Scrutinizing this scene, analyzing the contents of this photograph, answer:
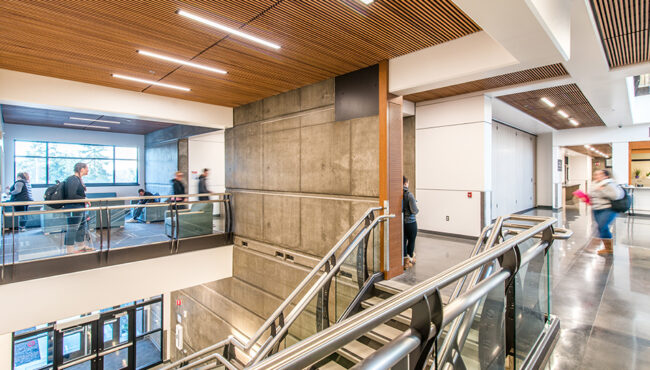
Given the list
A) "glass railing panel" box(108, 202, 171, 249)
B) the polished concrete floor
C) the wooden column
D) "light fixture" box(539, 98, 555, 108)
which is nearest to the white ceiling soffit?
"light fixture" box(539, 98, 555, 108)

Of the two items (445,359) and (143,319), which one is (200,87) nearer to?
(445,359)

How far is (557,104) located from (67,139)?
1582cm

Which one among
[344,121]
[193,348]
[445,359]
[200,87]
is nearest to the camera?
[445,359]

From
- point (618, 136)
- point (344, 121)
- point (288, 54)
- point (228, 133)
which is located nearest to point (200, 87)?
point (228, 133)

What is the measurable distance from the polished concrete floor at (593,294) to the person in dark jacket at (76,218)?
541 cm

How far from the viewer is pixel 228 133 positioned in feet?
26.6

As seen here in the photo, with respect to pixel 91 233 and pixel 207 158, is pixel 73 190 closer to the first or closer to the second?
pixel 91 233

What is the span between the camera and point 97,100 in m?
5.88

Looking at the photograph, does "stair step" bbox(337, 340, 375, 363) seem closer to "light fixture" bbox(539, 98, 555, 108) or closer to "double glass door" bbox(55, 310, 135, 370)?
"light fixture" bbox(539, 98, 555, 108)

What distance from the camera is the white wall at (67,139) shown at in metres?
9.98

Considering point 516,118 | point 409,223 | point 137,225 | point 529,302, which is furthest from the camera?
point 516,118

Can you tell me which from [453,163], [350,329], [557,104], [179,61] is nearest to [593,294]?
[453,163]

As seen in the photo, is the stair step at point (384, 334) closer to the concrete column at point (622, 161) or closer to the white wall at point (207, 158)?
the white wall at point (207, 158)

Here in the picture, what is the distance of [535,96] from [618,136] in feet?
23.4
